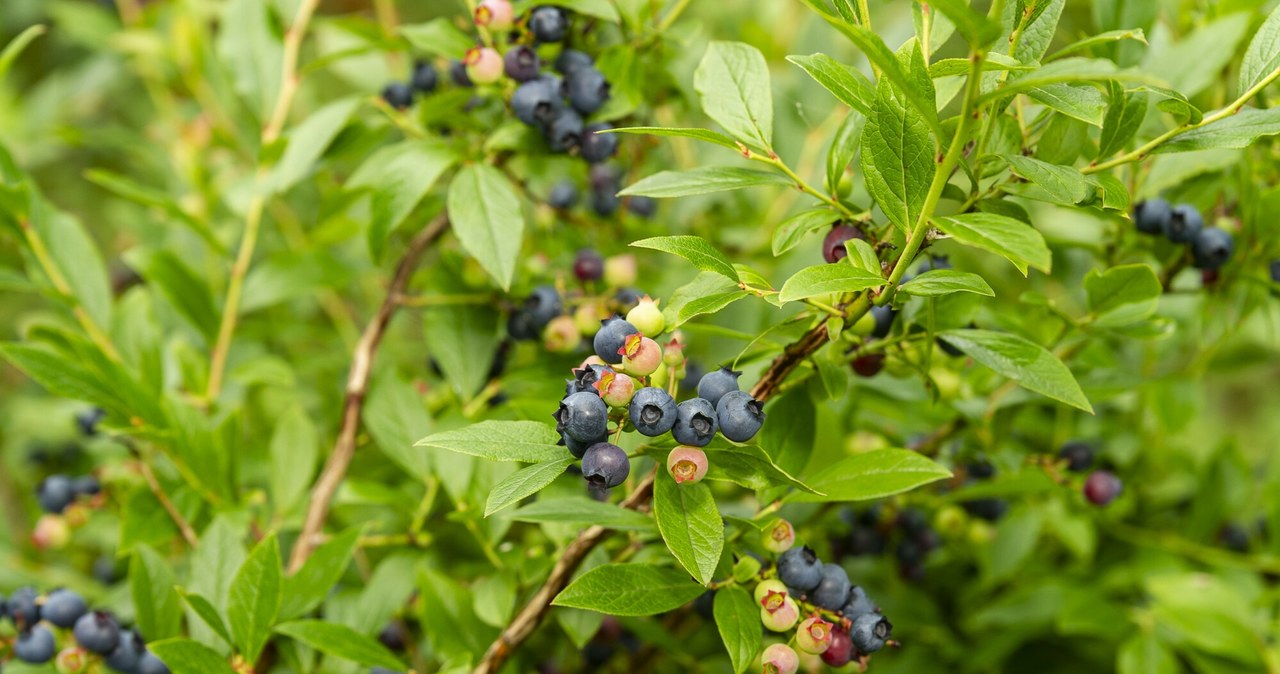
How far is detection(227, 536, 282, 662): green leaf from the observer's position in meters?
1.02

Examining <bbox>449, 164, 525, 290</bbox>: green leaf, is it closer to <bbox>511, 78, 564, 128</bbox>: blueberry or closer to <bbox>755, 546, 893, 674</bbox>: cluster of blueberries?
<bbox>511, 78, 564, 128</bbox>: blueberry

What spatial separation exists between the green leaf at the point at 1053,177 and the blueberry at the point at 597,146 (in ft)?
1.71

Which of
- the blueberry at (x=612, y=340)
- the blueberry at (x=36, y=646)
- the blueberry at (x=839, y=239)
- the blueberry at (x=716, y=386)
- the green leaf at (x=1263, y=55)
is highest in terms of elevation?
the green leaf at (x=1263, y=55)

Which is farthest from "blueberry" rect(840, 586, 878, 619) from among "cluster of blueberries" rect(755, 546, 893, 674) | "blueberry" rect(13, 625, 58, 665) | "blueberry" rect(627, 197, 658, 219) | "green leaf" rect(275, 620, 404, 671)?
"blueberry" rect(13, 625, 58, 665)

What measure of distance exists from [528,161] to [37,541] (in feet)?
3.01

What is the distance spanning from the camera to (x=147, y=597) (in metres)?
1.11

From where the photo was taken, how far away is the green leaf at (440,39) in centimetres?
119

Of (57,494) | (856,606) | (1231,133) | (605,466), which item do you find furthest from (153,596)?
(1231,133)

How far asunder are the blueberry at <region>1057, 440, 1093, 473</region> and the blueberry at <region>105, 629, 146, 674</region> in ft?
3.95

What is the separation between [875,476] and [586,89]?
1.80ft

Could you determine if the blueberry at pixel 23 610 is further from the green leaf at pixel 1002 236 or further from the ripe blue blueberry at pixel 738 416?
the green leaf at pixel 1002 236

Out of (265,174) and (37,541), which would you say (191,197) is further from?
(37,541)

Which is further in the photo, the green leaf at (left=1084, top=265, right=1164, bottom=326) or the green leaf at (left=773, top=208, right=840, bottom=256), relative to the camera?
the green leaf at (left=1084, top=265, right=1164, bottom=326)

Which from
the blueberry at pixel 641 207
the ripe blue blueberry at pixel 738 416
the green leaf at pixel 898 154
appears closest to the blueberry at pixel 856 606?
the ripe blue blueberry at pixel 738 416
